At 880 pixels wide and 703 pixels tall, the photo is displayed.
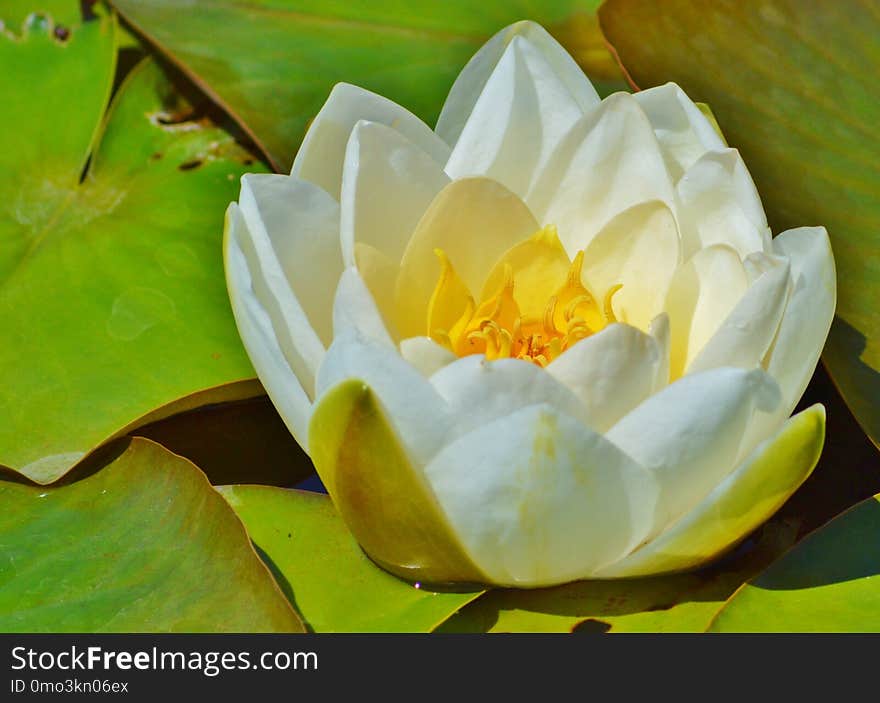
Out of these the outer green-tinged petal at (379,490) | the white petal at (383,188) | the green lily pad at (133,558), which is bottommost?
the green lily pad at (133,558)

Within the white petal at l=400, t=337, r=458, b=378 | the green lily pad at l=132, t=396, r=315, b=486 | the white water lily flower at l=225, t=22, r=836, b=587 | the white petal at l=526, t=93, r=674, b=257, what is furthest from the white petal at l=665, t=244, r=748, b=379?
the green lily pad at l=132, t=396, r=315, b=486

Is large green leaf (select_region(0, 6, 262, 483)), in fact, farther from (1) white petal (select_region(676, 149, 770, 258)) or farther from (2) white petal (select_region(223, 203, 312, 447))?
(1) white petal (select_region(676, 149, 770, 258))

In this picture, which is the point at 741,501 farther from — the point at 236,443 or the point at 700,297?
the point at 236,443

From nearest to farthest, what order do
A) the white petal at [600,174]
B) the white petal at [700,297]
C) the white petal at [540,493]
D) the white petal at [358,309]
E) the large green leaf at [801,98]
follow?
1. the white petal at [540,493]
2. the white petal at [358,309]
3. the white petal at [700,297]
4. the white petal at [600,174]
5. the large green leaf at [801,98]

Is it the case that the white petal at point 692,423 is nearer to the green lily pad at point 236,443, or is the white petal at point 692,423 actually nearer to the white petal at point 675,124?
the white petal at point 675,124

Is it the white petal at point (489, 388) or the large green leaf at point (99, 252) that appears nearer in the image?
the white petal at point (489, 388)

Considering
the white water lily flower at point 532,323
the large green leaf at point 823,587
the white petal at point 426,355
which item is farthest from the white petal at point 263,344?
the large green leaf at point 823,587
